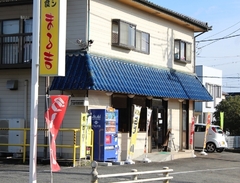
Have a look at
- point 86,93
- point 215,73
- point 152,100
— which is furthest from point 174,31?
point 215,73

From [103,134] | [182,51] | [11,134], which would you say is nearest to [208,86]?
[182,51]

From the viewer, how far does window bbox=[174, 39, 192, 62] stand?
2469 cm

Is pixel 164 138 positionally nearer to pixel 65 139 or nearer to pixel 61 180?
pixel 65 139

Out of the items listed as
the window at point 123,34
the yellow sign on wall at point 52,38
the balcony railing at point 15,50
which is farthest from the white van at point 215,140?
the yellow sign on wall at point 52,38

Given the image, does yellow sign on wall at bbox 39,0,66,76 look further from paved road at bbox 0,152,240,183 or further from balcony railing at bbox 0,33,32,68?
balcony railing at bbox 0,33,32,68

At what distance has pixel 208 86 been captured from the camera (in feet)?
151

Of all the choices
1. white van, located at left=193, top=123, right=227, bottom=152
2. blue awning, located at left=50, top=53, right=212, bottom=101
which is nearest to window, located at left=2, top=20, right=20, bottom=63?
blue awning, located at left=50, top=53, right=212, bottom=101

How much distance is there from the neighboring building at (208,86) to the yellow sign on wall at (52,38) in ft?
114

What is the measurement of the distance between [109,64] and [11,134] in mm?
4825

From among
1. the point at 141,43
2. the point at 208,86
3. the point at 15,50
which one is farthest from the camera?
the point at 208,86

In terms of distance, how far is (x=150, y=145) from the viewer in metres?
22.3

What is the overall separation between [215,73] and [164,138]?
25.1 m

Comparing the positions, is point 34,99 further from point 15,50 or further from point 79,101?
point 15,50

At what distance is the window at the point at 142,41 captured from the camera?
2158 centimetres
